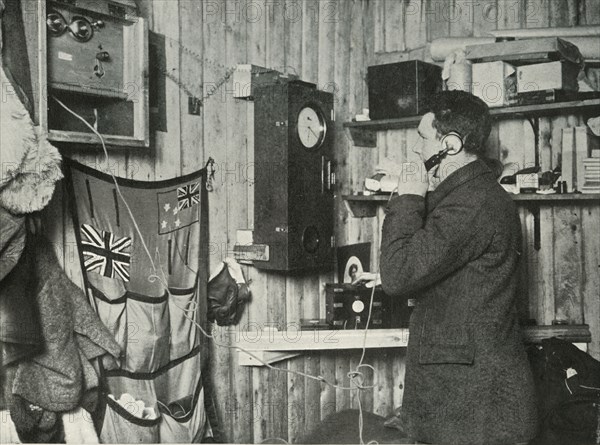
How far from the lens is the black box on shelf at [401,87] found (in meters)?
3.62

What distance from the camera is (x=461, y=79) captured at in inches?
136

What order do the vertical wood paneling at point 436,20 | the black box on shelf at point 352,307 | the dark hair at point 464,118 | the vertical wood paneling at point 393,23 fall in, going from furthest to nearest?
the vertical wood paneling at point 393,23, the vertical wood paneling at point 436,20, the black box on shelf at point 352,307, the dark hair at point 464,118

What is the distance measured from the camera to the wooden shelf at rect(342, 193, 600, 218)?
130 inches

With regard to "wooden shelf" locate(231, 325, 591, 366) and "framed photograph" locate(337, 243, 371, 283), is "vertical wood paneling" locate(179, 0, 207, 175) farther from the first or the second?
"framed photograph" locate(337, 243, 371, 283)

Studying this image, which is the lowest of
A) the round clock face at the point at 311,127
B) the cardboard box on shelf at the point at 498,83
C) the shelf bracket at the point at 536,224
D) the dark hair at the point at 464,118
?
the shelf bracket at the point at 536,224

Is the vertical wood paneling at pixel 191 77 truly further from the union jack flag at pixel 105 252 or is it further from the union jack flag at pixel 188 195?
the union jack flag at pixel 105 252

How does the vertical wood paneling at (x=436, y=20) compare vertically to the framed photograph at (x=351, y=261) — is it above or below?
above

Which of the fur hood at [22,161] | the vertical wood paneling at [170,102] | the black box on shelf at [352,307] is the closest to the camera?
the fur hood at [22,161]

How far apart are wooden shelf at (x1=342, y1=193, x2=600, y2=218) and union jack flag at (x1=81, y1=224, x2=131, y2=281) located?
4.76 feet

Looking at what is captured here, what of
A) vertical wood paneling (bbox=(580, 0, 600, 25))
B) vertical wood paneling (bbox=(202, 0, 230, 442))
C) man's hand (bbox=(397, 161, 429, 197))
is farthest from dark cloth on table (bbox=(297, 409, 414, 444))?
vertical wood paneling (bbox=(580, 0, 600, 25))

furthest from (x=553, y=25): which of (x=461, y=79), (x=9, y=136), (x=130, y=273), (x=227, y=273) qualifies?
(x=9, y=136)

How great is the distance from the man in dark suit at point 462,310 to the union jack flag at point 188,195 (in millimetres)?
1038

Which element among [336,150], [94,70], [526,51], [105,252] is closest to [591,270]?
[526,51]

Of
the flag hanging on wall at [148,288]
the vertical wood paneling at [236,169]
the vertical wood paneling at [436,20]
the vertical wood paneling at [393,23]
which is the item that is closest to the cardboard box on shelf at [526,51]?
the vertical wood paneling at [436,20]
